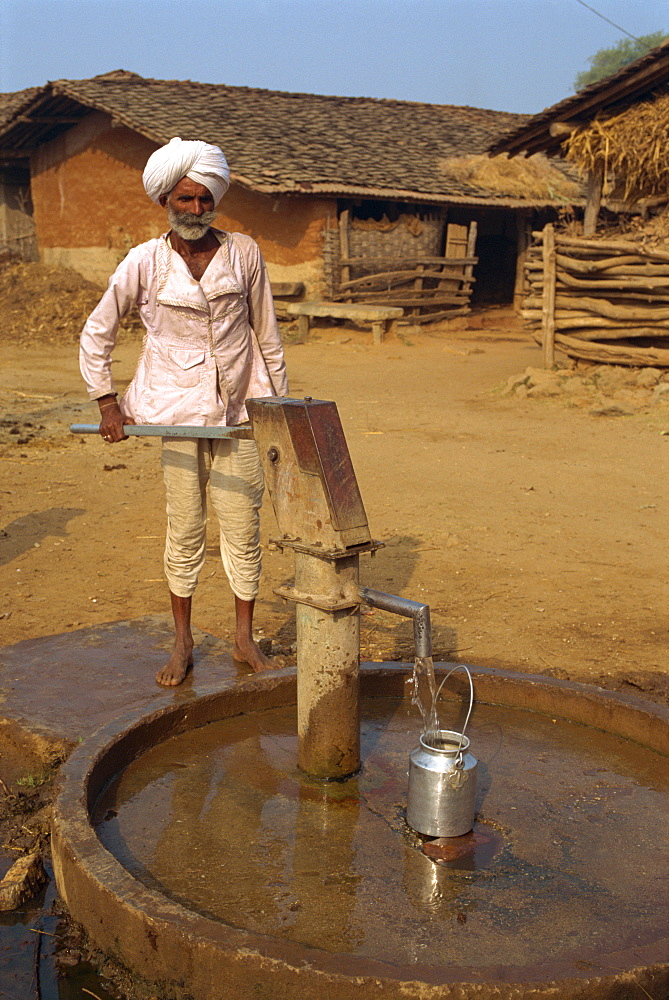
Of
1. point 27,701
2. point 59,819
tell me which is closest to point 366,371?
point 27,701

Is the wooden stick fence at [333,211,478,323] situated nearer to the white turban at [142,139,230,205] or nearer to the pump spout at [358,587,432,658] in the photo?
the white turban at [142,139,230,205]

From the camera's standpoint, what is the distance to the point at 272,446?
2.52 m

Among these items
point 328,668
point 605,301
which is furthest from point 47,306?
point 328,668

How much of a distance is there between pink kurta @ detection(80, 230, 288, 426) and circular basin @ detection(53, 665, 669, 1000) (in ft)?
3.14

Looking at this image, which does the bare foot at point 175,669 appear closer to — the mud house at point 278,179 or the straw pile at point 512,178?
the mud house at point 278,179

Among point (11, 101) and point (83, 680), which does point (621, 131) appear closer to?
point (83, 680)

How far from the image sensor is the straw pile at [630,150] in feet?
31.8

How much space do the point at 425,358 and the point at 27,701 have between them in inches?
457

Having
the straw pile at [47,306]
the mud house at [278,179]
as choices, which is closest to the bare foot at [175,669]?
the mud house at [278,179]

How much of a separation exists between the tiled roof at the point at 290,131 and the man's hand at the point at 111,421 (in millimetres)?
11879

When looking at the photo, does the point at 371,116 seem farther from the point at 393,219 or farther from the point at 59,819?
the point at 59,819

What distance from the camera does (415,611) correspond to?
2404mm

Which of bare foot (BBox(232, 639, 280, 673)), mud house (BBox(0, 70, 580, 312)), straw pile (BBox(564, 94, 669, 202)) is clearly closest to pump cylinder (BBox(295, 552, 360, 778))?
bare foot (BBox(232, 639, 280, 673))

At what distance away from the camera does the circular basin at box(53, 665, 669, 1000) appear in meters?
1.80
